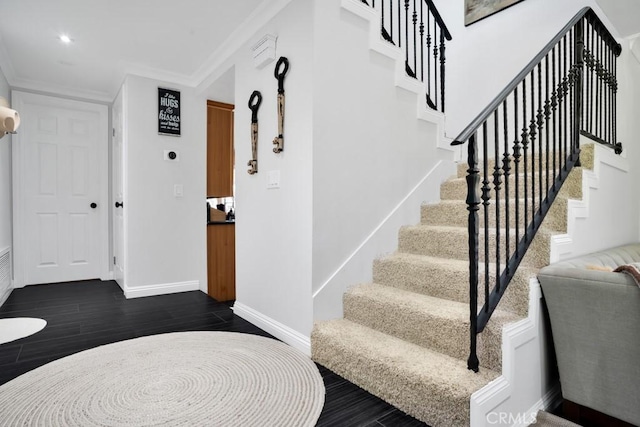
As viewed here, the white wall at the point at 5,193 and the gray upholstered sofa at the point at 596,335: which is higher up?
the white wall at the point at 5,193

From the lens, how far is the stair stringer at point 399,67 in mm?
2424

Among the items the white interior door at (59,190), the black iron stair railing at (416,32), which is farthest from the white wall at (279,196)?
the white interior door at (59,190)

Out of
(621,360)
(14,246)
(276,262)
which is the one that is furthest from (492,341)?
(14,246)

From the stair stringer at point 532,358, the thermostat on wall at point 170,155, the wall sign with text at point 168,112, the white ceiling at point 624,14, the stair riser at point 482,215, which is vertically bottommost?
the stair stringer at point 532,358

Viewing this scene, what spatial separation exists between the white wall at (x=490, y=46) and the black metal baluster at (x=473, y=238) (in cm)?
251

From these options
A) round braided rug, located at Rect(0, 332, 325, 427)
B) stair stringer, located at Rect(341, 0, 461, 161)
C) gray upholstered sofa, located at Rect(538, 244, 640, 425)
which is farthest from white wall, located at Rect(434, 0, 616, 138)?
round braided rug, located at Rect(0, 332, 325, 427)

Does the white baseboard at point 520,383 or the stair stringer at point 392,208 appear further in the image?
the stair stringer at point 392,208

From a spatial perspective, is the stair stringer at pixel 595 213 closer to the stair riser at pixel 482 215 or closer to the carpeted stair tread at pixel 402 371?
the stair riser at pixel 482 215

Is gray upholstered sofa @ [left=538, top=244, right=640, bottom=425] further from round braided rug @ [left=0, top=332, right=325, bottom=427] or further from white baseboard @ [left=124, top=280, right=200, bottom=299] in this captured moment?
white baseboard @ [left=124, top=280, right=200, bottom=299]

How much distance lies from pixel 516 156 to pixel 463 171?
4.69ft

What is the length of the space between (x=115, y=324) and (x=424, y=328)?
243 centimetres

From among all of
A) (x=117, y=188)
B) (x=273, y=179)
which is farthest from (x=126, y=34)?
(x=117, y=188)

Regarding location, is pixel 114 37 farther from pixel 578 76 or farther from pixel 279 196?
pixel 578 76

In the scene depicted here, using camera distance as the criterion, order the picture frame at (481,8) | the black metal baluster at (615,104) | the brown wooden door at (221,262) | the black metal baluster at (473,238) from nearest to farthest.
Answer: the black metal baluster at (473,238), the black metal baluster at (615,104), the picture frame at (481,8), the brown wooden door at (221,262)
